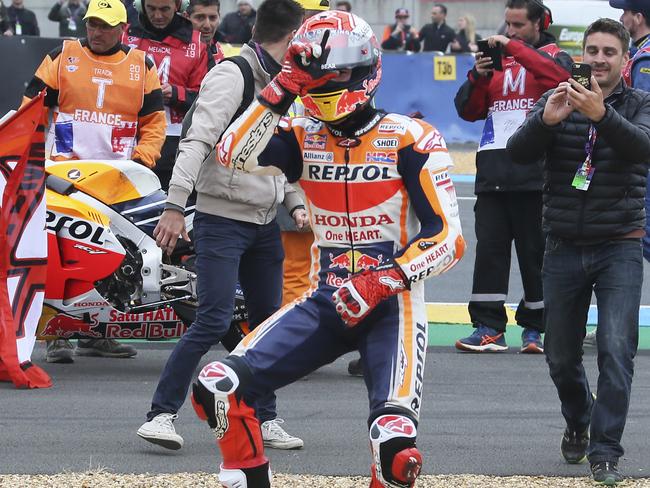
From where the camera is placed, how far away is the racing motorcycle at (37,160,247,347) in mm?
7414

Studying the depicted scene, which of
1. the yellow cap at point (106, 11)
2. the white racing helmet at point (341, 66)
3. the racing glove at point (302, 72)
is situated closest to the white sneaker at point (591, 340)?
the yellow cap at point (106, 11)

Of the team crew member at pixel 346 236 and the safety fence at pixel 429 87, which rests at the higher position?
the team crew member at pixel 346 236

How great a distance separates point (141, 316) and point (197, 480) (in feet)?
7.21

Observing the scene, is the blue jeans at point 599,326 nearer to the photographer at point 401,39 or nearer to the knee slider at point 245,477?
the knee slider at point 245,477

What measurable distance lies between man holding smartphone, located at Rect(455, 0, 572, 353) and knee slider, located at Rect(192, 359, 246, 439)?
407 cm

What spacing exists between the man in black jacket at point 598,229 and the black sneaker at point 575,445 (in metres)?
0.04

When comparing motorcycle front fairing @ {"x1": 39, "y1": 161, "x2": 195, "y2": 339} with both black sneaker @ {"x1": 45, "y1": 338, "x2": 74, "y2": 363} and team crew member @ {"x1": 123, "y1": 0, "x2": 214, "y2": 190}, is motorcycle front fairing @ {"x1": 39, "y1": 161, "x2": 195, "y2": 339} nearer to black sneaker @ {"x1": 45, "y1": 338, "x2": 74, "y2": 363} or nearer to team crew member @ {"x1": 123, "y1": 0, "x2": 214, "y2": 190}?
black sneaker @ {"x1": 45, "y1": 338, "x2": 74, "y2": 363}

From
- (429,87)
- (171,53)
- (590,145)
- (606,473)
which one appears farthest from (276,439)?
(429,87)

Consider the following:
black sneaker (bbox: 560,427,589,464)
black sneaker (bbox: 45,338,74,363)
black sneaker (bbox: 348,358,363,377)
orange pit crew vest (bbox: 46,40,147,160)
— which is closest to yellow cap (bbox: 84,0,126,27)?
orange pit crew vest (bbox: 46,40,147,160)

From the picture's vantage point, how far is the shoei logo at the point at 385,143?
486 cm

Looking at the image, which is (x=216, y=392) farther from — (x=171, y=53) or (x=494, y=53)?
(x=171, y=53)

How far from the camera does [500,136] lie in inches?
337

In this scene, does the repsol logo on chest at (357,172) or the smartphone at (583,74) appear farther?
the smartphone at (583,74)

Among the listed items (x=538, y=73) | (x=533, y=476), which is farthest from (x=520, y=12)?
(x=533, y=476)
